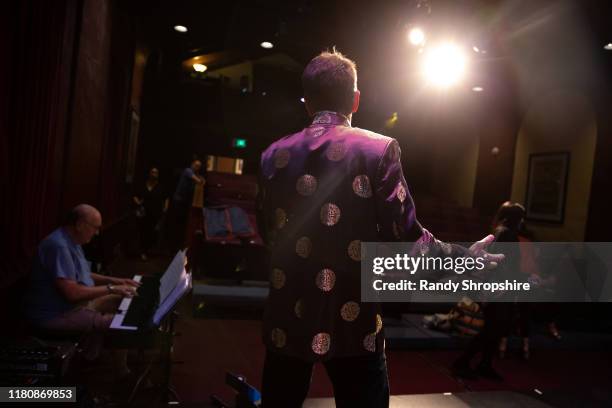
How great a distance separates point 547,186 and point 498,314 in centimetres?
586

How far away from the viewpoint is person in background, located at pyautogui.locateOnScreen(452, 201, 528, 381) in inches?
139

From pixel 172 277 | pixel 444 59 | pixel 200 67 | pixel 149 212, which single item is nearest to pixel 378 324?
pixel 172 277

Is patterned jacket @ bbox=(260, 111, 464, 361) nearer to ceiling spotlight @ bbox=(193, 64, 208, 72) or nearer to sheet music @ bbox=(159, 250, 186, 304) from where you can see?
sheet music @ bbox=(159, 250, 186, 304)

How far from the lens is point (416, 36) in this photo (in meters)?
6.35

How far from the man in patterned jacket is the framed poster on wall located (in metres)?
8.19

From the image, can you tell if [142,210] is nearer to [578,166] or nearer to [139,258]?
[139,258]

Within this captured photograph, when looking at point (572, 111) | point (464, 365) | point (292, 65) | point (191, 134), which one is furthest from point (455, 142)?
point (464, 365)

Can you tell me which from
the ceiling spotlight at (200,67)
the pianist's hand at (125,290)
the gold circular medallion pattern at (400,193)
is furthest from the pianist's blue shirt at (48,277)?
the ceiling spotlight at (200,67)

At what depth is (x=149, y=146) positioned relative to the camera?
12.7 m

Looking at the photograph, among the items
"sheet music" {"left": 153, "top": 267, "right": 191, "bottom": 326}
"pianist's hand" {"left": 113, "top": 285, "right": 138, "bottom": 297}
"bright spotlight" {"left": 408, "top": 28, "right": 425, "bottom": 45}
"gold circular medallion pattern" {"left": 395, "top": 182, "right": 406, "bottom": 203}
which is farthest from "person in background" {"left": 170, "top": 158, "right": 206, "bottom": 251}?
"gold circular medallion pattern" {"left": 395, "top": 182, "right": 406, "bottom": 203}

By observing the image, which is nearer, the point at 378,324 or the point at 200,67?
the point at 378,324

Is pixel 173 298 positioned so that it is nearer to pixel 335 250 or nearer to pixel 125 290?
pixel 125 290

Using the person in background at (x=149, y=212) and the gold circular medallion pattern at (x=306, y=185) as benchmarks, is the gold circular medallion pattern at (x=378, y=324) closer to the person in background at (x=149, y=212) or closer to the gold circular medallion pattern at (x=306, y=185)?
the gold circular medallion pattern at (x=306, y=185)

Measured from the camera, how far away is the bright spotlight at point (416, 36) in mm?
6316
